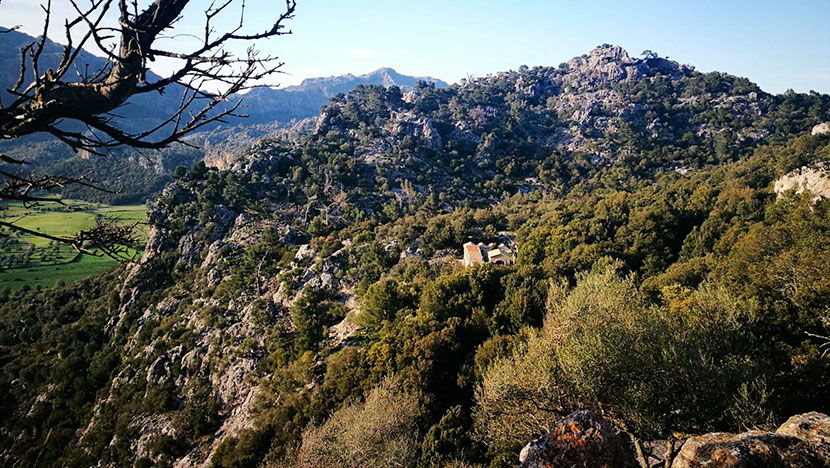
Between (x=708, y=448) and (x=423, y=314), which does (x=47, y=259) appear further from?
(x=708, y=448)

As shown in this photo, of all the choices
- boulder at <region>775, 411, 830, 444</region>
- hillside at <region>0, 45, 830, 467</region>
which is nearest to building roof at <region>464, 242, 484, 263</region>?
hillside at <region>0, 45, 830, 467</region>

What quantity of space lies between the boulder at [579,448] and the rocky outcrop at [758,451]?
1.12m

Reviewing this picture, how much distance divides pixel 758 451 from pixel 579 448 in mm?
3047

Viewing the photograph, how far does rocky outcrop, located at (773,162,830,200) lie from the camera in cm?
2984

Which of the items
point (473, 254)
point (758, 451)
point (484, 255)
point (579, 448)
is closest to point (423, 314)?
point (473, 254)

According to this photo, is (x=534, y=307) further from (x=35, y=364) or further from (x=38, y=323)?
(x=38, y=323)

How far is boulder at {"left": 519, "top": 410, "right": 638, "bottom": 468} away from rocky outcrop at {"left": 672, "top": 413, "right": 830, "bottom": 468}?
1120mm

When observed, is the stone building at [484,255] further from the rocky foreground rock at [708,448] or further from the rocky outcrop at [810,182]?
the rocky foreground rock at [708,448]

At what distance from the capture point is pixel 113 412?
28859 mm

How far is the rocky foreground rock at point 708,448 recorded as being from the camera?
6715 millimetres

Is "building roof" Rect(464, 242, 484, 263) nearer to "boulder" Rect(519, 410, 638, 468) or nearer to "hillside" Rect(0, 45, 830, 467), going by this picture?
"hillside" Rect(0, 45, 830, 467)

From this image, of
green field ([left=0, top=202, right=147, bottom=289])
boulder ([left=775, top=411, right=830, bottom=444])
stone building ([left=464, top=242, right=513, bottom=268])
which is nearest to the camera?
boulder ([left=775, top=411, right=830, bottom=444])

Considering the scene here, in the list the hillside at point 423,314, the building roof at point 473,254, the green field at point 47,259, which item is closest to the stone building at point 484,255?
the building roof at point 473,254

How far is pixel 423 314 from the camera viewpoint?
23250 mm
